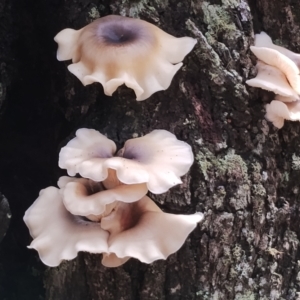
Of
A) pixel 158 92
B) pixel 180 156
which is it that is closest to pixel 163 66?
pixel 158 92

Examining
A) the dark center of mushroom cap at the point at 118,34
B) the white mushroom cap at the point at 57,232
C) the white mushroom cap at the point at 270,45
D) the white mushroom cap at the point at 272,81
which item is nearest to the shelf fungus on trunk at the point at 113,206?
the white mushroom cap at the point at 57,232

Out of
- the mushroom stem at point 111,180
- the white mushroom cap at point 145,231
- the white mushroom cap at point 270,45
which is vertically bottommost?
the white mushroom cap at point 145,231

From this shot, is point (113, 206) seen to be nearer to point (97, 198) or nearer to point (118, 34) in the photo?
point (97, 198)

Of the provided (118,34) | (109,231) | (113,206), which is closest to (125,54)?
(118,34)

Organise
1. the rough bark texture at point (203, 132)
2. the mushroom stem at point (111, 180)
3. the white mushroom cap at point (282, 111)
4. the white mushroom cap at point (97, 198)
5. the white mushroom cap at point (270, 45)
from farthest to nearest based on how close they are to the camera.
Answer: the white mushroom cap at point (270, 45)
the white mushroom cap at point (282, 111)
the rough bark texture at point (203, 132)
the mushroom stem at point (111, 180)
the white mushroom cap at point (97, 198)

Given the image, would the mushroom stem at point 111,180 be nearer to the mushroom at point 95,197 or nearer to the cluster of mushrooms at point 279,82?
the mushroom at point 95,197

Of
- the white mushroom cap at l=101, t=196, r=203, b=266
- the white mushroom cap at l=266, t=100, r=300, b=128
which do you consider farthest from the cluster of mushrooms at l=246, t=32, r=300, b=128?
the white mushroom cap at l=101, t=196, r=203, b=266
